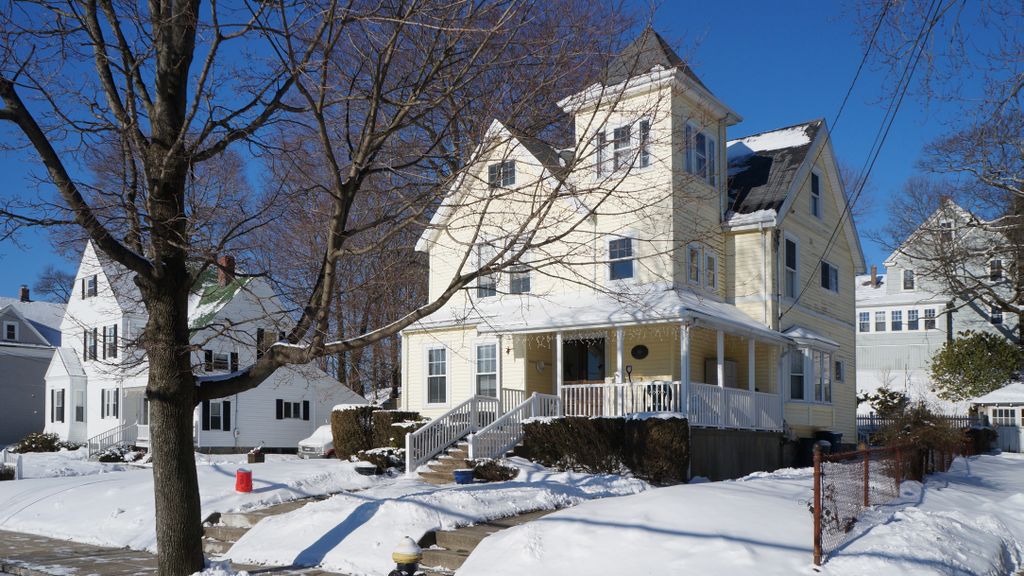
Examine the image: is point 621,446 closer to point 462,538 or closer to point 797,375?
point 462,538

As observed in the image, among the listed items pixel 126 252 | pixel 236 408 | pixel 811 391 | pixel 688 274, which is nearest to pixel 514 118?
pixel 126 252

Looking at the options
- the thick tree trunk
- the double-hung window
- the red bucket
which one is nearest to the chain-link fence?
the thick tree trunk

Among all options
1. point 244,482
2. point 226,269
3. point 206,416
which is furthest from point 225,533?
point 206,416

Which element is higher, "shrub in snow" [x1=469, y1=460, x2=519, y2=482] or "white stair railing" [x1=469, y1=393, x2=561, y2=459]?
"white stair railing" [x1=469, y1=393, x2=561, y2=459]

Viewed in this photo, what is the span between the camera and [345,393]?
3831 cm

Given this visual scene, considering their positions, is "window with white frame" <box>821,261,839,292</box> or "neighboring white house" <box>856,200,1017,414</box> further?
"neighboring white house" <box>856,200,1017,414</box>

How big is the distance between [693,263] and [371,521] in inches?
490

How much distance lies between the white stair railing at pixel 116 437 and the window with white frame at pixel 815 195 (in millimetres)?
25588

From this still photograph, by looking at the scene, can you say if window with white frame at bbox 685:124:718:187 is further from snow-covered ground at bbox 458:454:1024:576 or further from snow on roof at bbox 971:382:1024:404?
snow on roof at bbox 971:382:1024:404

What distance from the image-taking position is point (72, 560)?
12516mm

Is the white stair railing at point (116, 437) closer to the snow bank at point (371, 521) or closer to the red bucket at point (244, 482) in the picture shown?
the red bucket at point (244, 482)

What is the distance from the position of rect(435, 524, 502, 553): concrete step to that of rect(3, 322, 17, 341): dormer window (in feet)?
139

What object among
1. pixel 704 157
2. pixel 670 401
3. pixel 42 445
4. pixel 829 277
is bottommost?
pixel 42 445

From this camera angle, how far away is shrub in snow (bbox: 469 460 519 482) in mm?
17094
